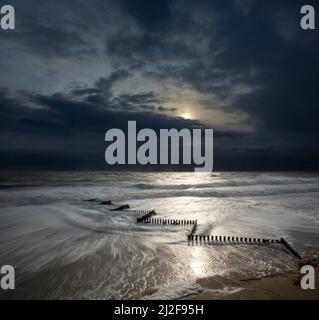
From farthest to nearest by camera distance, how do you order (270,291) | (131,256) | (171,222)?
(171,222), (131,256), (270,291)

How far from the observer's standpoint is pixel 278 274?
11.5 m

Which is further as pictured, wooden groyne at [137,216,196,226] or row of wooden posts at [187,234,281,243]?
wooden groyne at [137,216,196,226]

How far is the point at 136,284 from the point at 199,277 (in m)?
2.81

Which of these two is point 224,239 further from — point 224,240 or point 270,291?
point 270,291

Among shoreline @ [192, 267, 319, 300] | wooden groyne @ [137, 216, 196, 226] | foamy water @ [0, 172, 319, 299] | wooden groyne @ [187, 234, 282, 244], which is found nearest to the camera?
shoreline @ [192, 267, 319, 300]

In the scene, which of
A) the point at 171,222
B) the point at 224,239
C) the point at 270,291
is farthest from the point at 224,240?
the point at 270,291

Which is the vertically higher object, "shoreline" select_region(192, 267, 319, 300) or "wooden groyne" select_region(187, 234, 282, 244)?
"shoreline" select_region(192, 267, 319, 300)

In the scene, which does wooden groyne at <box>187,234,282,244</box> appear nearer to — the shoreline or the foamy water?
the foamy water

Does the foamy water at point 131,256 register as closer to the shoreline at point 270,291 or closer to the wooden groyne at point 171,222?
the shoreline at point 270,291

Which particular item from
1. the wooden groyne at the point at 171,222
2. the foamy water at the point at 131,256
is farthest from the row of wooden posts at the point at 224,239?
the wooden groyne at the point at 171,222

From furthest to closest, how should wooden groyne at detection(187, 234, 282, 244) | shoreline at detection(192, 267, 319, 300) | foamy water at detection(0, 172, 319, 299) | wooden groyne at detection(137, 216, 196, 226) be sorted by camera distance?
wooden groyne at detection(137, 216, 196, 226) < wooden groyne at detection(187, 234, 282, 244) < foamy water at detection(0, 172, 319, 299) < shoreline at detection(192, 267, 319, 300)

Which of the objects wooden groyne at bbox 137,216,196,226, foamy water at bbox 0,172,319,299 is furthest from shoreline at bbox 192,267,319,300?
wooden groyne at bbox 137,216,196,226

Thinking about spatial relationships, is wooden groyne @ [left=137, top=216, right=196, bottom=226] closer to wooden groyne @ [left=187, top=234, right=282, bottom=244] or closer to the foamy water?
the foamy water

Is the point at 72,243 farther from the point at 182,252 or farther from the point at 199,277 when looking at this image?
the point at 199,277
